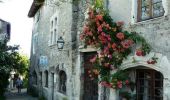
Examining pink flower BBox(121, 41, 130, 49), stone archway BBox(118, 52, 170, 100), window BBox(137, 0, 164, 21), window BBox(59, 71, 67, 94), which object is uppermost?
window BBox(137, 0, 164, 21)

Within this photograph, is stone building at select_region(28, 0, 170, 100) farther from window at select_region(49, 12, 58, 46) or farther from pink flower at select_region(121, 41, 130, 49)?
pink flower at select_region(121, 41, 130, 49)

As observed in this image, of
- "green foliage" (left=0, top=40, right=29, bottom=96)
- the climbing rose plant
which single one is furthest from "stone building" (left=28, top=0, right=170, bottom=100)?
"green foliage" (left=0, top=40, right=29, bottom=96)

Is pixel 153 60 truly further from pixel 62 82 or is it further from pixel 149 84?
pixel 62 82

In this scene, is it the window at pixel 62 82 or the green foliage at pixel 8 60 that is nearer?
the window at pixel 62 82

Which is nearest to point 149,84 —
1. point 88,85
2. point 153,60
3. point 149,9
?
point 153,60

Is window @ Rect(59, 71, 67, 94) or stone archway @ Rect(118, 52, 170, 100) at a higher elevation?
stone archway @ Rect(118, 52, 170, 100)

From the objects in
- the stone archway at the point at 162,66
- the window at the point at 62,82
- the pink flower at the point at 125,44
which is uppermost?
the pink flower at the point at 125,44

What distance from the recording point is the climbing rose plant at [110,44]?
995 centimetres

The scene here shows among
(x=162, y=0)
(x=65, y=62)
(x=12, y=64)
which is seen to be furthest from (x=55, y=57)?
(x=162, y=0)

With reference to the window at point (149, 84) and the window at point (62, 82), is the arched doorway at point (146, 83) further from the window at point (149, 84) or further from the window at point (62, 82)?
the window at point (62, 82)

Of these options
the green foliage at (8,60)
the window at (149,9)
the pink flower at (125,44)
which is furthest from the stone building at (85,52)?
the green foliage at (8,60)

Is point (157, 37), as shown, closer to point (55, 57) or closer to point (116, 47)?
point (116, 47)

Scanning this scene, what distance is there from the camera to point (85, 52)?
1330 centimetres

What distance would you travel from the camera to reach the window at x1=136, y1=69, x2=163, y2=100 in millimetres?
9537
